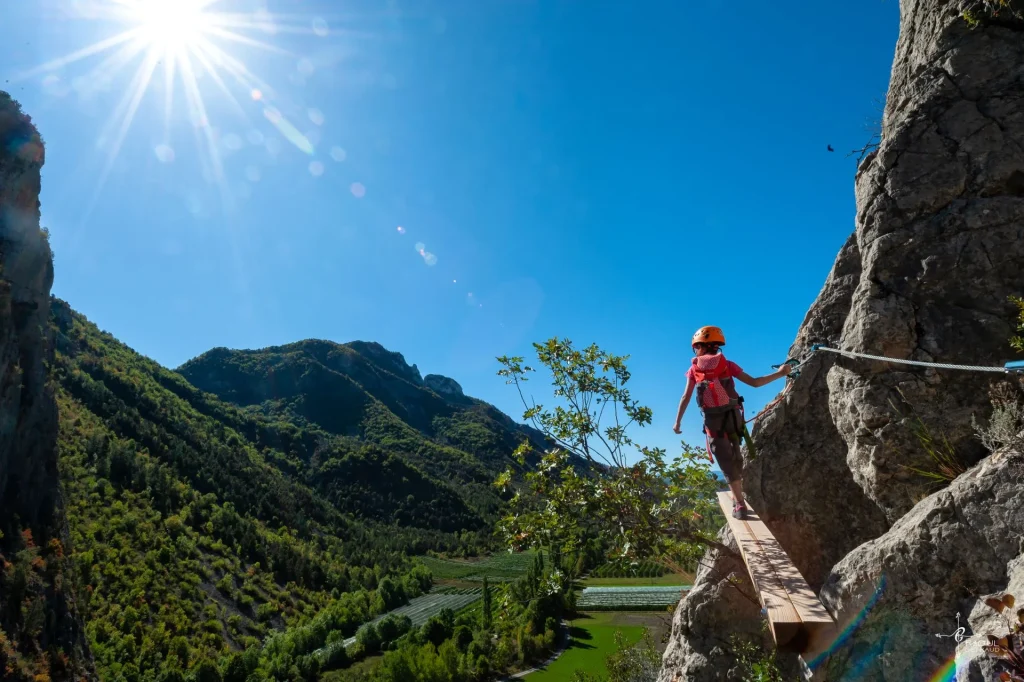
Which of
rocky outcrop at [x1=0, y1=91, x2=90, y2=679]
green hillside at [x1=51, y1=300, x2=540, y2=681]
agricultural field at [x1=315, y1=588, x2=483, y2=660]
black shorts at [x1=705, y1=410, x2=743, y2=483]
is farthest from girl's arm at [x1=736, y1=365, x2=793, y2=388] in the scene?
agricultural field at [x1=315, y1=588, x2=483, y2=660]

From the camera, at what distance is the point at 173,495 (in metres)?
123

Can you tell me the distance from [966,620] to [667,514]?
431cm

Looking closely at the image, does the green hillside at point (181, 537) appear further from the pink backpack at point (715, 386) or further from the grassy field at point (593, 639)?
the pink backpack at point (715, 386)

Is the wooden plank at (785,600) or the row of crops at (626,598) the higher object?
the wooden plank at (785,600)

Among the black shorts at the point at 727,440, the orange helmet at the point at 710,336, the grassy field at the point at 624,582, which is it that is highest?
the orange helmet at the point at 710,336

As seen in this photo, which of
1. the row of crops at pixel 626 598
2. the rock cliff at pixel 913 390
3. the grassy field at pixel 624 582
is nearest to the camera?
the rock cliff at pixel 913 390

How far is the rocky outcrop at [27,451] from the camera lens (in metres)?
41.9

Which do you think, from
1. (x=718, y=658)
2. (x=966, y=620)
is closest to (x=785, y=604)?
(x=966, y=620)

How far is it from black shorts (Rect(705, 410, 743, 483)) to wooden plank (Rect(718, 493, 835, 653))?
4.09 feet

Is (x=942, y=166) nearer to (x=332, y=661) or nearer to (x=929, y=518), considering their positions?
(x=929, y=518)

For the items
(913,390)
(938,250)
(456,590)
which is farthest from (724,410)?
(456,590)

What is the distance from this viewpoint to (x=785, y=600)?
15.1 feet

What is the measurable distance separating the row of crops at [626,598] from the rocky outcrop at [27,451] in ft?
310

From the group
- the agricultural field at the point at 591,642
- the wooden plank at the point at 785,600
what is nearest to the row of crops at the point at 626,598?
the agricultural field at the point at 591,642
